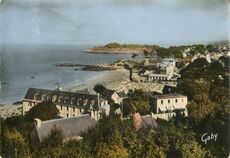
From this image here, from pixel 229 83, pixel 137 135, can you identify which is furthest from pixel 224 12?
pixel 137 135

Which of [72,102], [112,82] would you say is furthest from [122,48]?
[72,102]

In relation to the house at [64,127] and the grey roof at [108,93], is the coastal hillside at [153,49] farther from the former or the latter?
the house at [64,127]

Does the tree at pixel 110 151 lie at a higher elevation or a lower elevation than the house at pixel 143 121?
lower

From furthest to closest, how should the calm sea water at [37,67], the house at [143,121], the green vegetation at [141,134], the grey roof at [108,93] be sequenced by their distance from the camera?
the house at [143,121], the grey roof at [108,93], the green vegetation at [141,134], the calm sea water at [37,67]

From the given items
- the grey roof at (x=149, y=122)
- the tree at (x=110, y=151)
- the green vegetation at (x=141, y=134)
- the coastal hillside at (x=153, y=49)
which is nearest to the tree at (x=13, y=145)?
the green vegetation at (x=141, y=134)

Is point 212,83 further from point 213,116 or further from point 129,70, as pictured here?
point 129,70

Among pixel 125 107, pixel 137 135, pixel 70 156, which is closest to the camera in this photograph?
pixel 70 156
